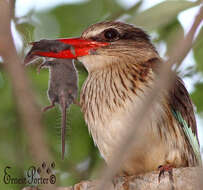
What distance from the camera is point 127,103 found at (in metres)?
3.04

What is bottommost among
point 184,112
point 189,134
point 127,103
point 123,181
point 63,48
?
point 123,181

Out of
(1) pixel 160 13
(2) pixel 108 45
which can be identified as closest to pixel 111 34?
(2) pixel 108 45

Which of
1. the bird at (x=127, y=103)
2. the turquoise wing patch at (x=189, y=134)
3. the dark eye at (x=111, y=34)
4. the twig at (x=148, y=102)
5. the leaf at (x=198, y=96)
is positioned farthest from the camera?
the leaf at (x=198, y=96)

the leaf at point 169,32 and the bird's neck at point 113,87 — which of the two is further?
the leaf at point 169,32

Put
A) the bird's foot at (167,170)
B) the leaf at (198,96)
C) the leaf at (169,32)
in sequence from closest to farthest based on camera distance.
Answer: the bird's foot at (167,170), the leaf at (169,32), the leaf at (198,96)

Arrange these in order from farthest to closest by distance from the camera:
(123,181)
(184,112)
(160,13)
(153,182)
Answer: (184,112), (123,181), (153,182), (160,13)

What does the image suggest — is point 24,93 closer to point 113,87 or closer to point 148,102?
point 148,102

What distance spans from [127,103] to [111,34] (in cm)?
72

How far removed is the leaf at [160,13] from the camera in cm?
256

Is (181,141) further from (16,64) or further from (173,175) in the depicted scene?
(16,64)

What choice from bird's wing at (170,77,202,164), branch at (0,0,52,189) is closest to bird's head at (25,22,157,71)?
bird's wing at (170,77,202,164)

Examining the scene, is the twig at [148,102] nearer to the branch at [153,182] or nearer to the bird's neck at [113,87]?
the branch at [153,182]

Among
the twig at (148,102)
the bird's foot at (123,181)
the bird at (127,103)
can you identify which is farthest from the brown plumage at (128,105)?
the twig at (148,102)

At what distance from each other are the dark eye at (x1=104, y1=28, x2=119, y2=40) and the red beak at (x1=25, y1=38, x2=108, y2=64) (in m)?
0.07
